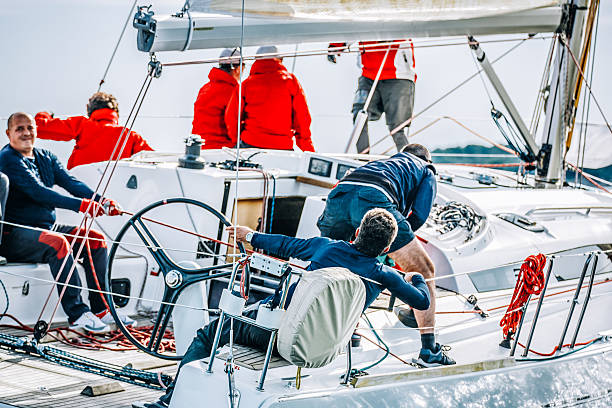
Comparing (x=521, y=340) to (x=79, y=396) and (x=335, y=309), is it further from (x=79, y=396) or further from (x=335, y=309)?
(x=79, y=396)

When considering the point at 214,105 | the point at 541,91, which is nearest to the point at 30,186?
the point at 214,105

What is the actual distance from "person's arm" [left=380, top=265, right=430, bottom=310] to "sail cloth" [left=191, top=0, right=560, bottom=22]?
1.27 m

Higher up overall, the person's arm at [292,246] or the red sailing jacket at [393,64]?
the red sailing jacket at [393,64]

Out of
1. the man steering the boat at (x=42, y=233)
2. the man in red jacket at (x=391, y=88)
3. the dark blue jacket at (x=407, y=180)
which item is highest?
the man in red jacket at (x=391, y=88)

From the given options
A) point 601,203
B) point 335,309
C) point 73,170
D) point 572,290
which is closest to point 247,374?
point 335,309

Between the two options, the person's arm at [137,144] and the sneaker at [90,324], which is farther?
the person's arm at [137,144]

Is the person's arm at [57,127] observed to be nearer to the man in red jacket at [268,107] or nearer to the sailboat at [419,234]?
the sailboat at [419,234]

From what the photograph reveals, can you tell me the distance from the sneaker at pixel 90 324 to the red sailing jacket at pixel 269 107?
7.69 feet

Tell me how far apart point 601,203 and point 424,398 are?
2.90 meters

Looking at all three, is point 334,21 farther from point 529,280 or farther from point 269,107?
point 269,107

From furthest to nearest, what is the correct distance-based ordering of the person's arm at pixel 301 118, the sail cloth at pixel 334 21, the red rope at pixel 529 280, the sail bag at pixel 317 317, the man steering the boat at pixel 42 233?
the person's arm at pixel 301 118 → the man steering the boat at pixel 42 233 → the red rope at pixel 529 280 → the sail cloth at pixel 334 21 → the sail bag at pixel 317 317

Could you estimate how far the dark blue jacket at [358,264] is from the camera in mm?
2807

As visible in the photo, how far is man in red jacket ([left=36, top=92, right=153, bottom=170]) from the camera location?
5238mm

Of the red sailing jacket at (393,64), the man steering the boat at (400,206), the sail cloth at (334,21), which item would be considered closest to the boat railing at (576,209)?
the sail cloth at (334,21)
